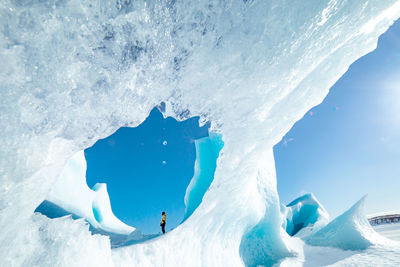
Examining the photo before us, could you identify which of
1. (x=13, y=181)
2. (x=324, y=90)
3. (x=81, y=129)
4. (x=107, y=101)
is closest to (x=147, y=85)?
(x=107, y=101)

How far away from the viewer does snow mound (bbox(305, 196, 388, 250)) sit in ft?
19.4

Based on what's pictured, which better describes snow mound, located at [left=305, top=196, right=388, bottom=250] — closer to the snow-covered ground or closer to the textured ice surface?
the snow-covered ground

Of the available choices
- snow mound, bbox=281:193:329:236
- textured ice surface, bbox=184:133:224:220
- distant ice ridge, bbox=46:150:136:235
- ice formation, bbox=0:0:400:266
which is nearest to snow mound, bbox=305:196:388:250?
ice formation, bbox=0:0:400:266

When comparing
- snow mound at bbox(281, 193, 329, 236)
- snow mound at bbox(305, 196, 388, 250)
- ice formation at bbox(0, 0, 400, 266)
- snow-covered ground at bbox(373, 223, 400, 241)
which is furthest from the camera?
snow mound at bbox(281, 193, 329, 236)

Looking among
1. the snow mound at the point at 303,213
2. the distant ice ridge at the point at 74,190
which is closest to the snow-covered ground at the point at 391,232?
the snow mound at the point at 303,213

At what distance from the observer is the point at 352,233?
6125 millimetres

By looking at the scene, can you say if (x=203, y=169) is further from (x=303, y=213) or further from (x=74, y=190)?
(x=303, y=213)

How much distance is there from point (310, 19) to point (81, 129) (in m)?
2.68

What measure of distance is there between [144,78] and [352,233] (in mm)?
7192

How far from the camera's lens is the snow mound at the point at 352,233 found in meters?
5.92

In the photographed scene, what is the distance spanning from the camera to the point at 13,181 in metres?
1.51

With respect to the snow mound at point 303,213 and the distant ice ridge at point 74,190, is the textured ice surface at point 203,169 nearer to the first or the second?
the distant ice ridge at point 74,190

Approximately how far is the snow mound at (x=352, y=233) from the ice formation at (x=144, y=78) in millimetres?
4519

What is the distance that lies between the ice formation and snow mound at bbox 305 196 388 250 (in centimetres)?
452
